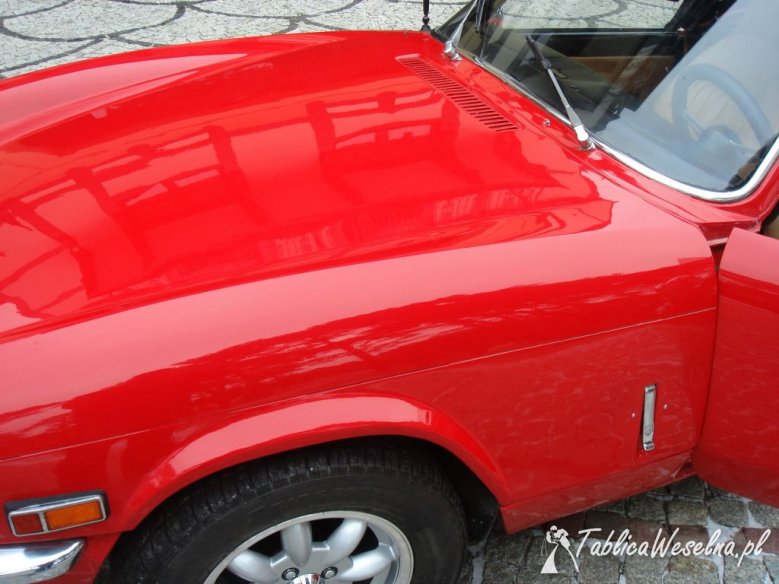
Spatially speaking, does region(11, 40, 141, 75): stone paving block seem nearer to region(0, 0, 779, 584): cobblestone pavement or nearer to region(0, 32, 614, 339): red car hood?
region(0, 0, 779, 584): cobblestone pavement

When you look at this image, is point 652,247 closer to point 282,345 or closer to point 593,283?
point 593,283

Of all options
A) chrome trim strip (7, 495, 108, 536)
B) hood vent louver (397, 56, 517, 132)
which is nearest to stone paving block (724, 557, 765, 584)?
hood vent louver (397, 56, 517, 132)

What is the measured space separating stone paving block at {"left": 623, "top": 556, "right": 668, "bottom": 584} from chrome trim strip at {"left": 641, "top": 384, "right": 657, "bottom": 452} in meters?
0.50

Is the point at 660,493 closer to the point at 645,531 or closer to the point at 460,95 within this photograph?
the point at 645,531

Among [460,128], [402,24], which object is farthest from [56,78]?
[402,24]

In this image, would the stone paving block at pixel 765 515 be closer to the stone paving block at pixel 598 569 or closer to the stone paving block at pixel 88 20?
the stone paving block at pixel 598 569

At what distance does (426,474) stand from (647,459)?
0.58 meters

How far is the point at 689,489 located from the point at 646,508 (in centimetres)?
18

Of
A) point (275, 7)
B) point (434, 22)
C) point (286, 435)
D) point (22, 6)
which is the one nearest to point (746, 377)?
point (286, 435)

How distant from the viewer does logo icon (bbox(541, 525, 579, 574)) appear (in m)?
2.13

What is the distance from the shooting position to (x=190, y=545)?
153 cm

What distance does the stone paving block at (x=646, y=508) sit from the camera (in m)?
2.28

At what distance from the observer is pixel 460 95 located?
224 centimetres

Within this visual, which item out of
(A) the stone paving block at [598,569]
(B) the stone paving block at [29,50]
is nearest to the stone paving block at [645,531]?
(A) the stone paving block at [598,569]
